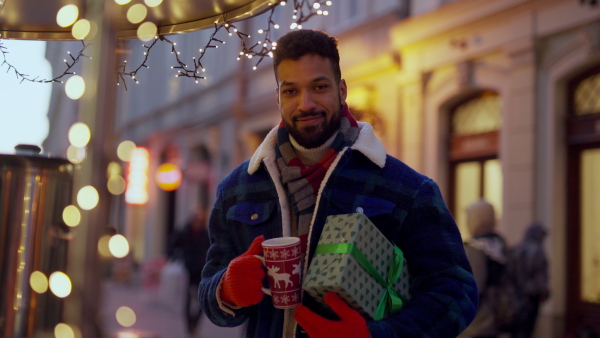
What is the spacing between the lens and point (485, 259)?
18.6 ft

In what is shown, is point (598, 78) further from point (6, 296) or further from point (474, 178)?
point (6, 296)

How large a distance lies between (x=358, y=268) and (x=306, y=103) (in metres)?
0.51

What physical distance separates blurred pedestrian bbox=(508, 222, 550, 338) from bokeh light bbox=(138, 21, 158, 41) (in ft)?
15.8

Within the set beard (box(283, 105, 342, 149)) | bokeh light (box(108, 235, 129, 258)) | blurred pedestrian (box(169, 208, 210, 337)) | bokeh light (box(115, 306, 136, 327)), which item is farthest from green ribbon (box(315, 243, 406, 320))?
bokeh light (box(115, 306, 136, 327))

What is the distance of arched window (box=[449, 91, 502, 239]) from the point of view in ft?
33.4

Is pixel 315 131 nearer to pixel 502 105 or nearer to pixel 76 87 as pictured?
pixel 76 87

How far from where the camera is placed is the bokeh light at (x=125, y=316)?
12097 mm

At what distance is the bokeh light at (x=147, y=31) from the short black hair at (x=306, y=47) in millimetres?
439

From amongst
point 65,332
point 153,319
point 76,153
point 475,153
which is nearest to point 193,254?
point 153,319

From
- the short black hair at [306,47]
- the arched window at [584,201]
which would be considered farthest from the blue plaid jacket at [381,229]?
the arched window at [584,201]

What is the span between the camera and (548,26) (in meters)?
9.06

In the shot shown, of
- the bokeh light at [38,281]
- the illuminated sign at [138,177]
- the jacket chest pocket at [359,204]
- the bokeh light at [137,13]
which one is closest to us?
the jacket chest pocket at [359,204]

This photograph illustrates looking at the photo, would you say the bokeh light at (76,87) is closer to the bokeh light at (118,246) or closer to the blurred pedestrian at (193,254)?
the bokeh light at (118,246)

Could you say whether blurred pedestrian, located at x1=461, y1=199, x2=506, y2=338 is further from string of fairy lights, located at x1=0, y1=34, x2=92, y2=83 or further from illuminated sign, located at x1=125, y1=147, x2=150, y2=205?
illuminated sign, located at x1=125, y1=147, x2=150, y2=205
